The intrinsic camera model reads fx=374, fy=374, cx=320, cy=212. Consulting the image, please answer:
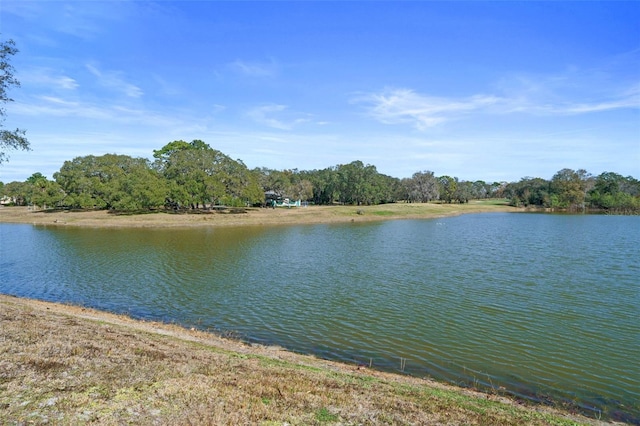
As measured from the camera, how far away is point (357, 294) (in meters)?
25.6

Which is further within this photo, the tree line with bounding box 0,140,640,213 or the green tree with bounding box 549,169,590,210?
the green tree with bounding box 549,169,590,210

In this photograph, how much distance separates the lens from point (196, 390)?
9391 millimetres

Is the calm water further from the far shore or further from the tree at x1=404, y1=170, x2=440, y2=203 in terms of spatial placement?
the tree at x1=404, y1=170, x2=440, y2=203

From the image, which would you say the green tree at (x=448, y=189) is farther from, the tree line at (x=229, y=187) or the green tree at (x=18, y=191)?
the green tree at (x=18, y=191)

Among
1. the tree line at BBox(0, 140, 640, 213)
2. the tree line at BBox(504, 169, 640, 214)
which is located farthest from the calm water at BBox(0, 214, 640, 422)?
the tree line at BBox(504, 169, 640, 214)

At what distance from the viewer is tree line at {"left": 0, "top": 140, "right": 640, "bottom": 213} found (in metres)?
86.9

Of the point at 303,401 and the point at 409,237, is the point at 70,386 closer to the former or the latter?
the point at 303,401

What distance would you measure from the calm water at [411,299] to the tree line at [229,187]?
129ft

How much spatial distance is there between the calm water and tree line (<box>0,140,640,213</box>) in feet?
129

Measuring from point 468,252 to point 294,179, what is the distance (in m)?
116

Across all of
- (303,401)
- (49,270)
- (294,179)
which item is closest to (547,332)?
(303,401)

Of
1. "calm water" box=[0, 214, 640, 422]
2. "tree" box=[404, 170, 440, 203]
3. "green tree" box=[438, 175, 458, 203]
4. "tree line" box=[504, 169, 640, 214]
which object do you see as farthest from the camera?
"green tree" box=[438, 175, 458, 203]

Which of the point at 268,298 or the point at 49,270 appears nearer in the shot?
the point at 268,298

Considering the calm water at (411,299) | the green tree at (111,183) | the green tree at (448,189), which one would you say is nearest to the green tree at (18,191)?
the green tree at (111,183)
